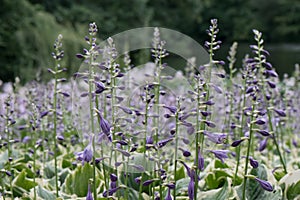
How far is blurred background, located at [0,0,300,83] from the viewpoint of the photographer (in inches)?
590

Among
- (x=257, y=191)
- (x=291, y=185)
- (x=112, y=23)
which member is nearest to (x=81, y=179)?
(x=257, y=191)

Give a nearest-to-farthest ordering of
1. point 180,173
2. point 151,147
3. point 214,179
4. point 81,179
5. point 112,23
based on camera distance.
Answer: point 151,147, point 81,179, point 214,179, point 180,173, point 112,23

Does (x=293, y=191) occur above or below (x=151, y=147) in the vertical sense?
below

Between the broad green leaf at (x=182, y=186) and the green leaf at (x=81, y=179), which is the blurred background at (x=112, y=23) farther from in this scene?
the broad green leaf at (x=182, y=186)

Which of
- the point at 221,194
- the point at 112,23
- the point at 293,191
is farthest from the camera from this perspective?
the point at 112,23

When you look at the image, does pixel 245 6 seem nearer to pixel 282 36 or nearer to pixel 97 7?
pixel 282 36

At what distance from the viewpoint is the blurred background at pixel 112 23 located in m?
15.0

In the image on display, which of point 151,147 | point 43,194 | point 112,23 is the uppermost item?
point 112,23

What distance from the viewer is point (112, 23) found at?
2798 centimetres

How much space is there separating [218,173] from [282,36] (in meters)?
52.8

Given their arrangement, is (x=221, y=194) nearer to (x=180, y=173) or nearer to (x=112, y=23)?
(x=180, y=173)

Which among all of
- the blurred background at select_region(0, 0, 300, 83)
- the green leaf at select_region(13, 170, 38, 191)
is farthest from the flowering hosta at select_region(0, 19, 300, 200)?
the blurred background at select_region(0, 0, 300, 83)

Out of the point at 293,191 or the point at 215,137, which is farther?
the point at 293,191

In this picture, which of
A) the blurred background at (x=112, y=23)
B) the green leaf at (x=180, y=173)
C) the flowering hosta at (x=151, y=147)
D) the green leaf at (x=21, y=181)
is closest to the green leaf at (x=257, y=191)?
the flowering hosta at (x=151, y=147)
